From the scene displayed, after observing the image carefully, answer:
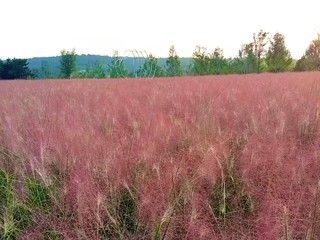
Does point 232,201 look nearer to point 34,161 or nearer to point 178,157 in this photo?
point 178,157

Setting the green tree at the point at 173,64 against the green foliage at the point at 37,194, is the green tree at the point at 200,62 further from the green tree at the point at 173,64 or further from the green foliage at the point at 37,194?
the green foliage at the point at 37,194

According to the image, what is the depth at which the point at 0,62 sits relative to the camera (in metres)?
41.4

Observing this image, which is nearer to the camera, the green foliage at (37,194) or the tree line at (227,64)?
the green foliage at (37,194)

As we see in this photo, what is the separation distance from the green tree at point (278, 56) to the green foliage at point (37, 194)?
38.0 m

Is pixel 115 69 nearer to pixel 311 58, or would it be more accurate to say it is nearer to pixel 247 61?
pixel 247 61

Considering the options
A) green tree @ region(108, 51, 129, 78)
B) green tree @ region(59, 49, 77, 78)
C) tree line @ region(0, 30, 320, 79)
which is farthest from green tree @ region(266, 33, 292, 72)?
green tree @ region(59, 49, 77, 78)

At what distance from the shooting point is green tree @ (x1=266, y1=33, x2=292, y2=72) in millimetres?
37406

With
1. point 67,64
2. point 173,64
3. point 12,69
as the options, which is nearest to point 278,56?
point 173,64

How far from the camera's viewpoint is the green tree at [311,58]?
3619 centimetres

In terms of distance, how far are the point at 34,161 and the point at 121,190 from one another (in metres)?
0.65

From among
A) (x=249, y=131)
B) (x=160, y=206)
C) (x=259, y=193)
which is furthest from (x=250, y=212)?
(x=249, y=131)

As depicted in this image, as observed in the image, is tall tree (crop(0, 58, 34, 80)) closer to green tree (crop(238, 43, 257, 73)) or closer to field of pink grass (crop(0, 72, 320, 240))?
green tree (crop(238, 43, 257, 73))

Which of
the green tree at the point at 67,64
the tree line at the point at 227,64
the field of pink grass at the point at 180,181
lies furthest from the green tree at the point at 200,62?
the field of pink grass at the point at 180,181

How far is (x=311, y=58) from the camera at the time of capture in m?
38.1
